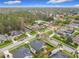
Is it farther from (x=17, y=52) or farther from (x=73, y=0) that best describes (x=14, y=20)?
(x=73, y=0)

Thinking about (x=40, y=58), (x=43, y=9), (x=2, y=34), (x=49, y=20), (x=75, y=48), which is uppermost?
(x=43, y=9)

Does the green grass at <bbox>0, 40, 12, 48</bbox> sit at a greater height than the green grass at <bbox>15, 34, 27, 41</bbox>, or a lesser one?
lesser

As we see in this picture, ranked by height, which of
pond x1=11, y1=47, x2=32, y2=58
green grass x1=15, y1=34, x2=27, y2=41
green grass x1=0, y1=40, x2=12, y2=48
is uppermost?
green grass x1=15, y1=34, x2=27, y2=41

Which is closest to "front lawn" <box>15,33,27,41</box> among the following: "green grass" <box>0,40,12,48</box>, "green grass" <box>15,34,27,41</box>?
"green grass" <box>15,34,27,41</box>

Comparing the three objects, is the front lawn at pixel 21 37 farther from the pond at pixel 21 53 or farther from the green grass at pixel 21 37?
the pond at pixel 21 53

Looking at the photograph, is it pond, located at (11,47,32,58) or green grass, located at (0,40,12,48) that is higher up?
green grass, located at (0,40,12,48)

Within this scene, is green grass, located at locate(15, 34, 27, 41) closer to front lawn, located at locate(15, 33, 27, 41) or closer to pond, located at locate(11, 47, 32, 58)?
front lawn, located at locate(15, 33, 27, 41)

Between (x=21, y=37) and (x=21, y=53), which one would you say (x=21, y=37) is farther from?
(x=21, y=53)

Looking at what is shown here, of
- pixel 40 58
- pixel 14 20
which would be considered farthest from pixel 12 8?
pixel 40 58

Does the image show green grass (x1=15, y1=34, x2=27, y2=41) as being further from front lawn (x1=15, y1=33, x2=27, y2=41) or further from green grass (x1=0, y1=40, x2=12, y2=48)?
green grass (x1=0, y1=40, x2=12, y2=48)

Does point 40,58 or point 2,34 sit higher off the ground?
point 2,34

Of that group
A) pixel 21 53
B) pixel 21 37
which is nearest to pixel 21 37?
pixel 21 37
